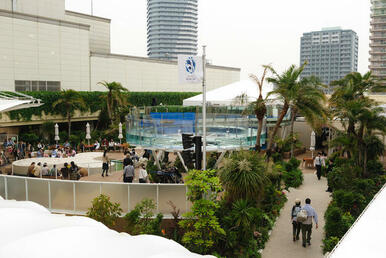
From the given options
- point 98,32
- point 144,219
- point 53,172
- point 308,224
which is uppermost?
point 98,32

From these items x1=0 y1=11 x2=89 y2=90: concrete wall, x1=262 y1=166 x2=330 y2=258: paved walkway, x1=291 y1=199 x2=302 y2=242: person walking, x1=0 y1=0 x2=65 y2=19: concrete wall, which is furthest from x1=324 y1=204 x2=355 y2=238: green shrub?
x1=0 y1=0 x2=65 y2=19: concrete wall

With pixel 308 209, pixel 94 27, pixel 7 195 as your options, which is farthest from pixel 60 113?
pixel 308 209

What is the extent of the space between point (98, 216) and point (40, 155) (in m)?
15.6

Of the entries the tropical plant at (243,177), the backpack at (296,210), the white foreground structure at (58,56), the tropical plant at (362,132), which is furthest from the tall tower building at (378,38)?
the backpack at (296,210)

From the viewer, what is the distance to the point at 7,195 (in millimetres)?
14633

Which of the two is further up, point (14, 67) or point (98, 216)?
point (14, 67)

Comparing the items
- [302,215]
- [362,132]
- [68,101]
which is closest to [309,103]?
[362,132]

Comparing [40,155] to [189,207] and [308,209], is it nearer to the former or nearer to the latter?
[189,207]

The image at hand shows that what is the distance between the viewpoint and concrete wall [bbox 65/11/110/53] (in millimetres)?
55562

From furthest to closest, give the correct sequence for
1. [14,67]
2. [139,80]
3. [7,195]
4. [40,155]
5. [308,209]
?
[139,80], [14,67], [40,155], [7,195], [308,209]

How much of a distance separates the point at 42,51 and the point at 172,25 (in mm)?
151259

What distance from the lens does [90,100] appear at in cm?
4462

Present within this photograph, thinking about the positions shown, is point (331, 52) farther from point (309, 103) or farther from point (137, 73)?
point (309, 103)

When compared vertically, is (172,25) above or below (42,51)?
Answer: above
